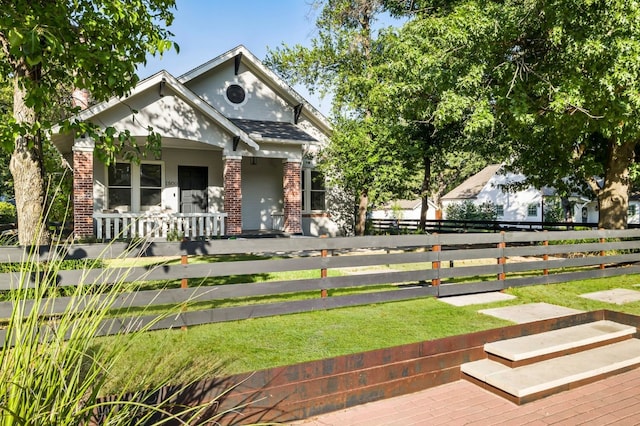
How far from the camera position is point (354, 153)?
47.7 feet

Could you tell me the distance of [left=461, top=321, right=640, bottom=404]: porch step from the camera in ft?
13.6

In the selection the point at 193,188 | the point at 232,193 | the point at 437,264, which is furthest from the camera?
the point at 193,188

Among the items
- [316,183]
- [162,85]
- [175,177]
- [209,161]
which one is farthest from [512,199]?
[162,85]

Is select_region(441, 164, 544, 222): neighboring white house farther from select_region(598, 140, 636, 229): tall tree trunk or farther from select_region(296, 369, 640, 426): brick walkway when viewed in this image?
select_region(296, 369, 640, 426): brick walkway

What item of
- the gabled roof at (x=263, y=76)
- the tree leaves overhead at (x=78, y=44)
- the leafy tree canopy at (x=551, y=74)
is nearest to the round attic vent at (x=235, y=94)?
the gabled roof at (x=263, y=76)

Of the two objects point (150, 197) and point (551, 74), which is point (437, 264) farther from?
point (150, 197)

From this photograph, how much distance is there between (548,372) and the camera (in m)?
4.44

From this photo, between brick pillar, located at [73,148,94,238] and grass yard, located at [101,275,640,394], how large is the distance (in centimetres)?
853

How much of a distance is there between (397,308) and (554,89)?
21.7 feet

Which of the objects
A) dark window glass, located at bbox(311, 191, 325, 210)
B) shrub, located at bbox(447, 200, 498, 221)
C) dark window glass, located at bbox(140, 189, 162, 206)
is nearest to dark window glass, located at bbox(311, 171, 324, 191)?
dark window glass, located at bbox(311, 191, 325, 210)

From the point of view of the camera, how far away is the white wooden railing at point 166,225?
12.2 meters

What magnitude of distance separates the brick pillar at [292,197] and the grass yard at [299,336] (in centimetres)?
854

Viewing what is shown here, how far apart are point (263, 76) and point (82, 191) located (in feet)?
27.0

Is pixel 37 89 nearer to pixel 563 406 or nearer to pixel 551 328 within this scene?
pixel 563 406
